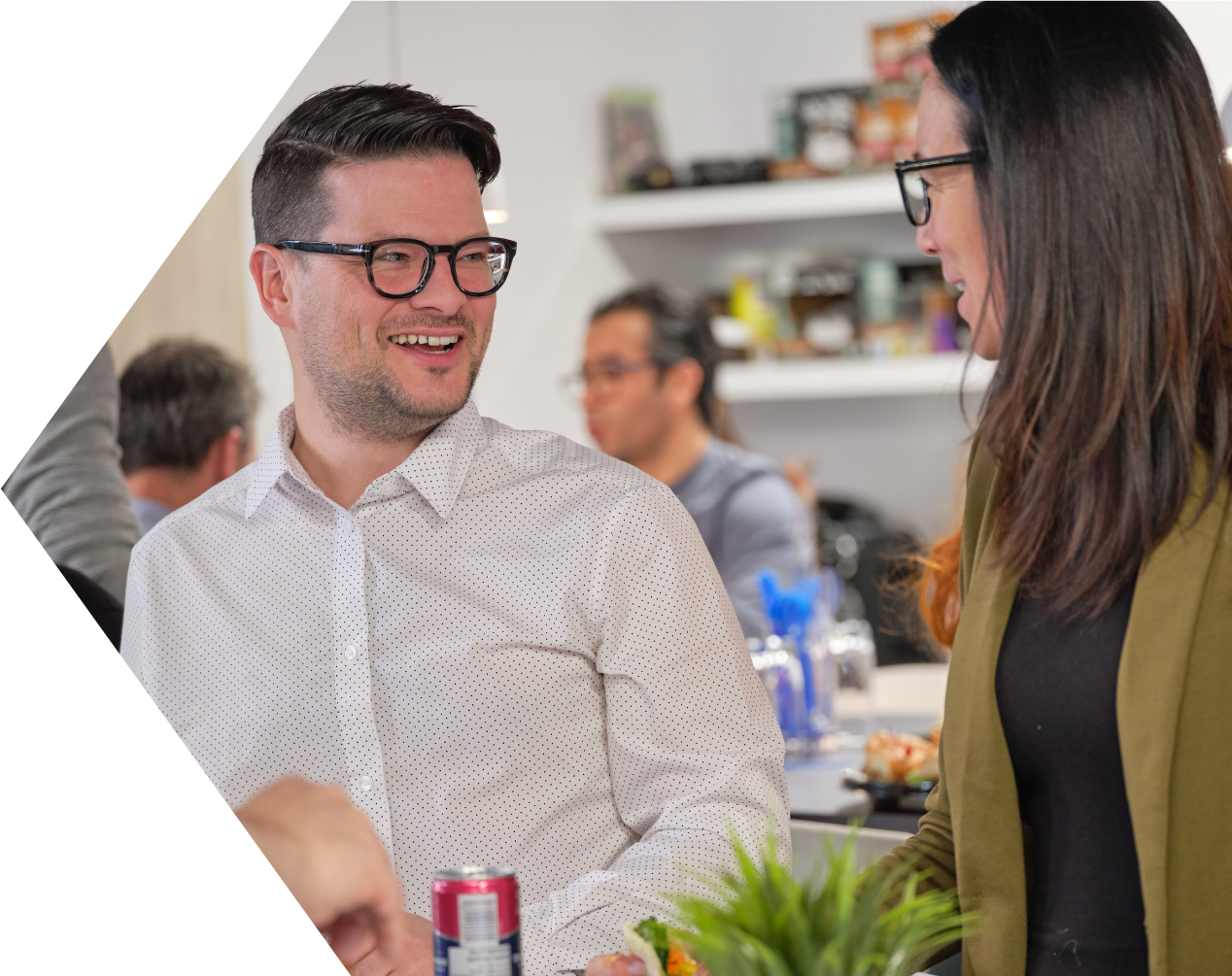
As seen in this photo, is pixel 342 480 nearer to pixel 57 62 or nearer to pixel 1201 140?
pixel 57 62

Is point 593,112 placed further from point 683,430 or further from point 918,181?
point 918,181

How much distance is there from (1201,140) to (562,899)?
88 cm

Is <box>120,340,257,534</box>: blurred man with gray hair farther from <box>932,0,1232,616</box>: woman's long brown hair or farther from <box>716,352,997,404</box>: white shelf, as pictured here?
<box>716,352,997,404</box>: white shelf

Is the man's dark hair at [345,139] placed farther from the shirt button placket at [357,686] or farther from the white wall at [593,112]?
the white wall at [593,112]

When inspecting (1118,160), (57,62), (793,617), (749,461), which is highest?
(57,62)

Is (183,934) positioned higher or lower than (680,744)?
higher

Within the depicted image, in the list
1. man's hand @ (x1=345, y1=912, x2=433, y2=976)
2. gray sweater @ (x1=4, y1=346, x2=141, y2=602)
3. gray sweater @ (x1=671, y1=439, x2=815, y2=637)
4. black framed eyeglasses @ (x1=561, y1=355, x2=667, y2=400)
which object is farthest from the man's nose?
black framed eyeglasses @ (x1=561, y1=355, x2=667, y2=400)

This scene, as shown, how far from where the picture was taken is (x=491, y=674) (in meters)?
1.36

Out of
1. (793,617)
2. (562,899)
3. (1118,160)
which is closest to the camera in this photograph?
→ (1118,160)

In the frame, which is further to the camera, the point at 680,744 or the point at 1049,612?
the point at 680,744

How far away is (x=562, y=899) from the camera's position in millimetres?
1269

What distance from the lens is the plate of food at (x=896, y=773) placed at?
2137 millimetres

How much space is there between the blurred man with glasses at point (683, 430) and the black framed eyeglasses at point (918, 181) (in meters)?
2.21

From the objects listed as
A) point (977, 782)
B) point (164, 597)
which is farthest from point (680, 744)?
point (164, 597)
